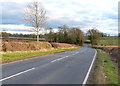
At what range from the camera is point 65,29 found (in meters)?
103

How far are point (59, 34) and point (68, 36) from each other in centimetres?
669

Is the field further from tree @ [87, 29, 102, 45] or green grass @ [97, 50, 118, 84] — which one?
green grass @ [97, 50, 118, 84]

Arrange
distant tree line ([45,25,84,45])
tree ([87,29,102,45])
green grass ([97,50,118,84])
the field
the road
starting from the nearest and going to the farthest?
1. the road
2. green grass ([97,50,118,84])
3. the field
4. distant tree line ([45,25,84,45])
5. tree ([87,29,102,45])

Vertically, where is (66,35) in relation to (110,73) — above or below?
above

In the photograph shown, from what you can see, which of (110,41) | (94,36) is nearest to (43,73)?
(110,41)

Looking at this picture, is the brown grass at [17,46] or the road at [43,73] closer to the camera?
the road at [43,73]

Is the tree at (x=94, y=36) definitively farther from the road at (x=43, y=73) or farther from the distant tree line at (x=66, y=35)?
the road at (x=43, y=73)

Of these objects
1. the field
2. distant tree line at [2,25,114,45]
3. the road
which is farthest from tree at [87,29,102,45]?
the road

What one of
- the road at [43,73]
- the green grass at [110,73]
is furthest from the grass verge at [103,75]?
the road at [43,73]

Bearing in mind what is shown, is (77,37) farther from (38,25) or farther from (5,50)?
(5,50)

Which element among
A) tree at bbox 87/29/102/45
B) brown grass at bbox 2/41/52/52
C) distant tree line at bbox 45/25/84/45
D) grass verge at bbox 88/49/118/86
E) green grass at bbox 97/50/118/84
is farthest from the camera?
tree at bbox 87/29/102/45

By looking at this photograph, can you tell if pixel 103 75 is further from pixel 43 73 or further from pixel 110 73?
pixel 43 73

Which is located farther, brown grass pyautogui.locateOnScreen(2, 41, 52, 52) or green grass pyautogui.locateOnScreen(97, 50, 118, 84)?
brown grass pyautogui.locateOnScreen(2, 41, 52, 52)

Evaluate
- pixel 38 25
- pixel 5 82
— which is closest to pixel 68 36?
pixel 38 25
